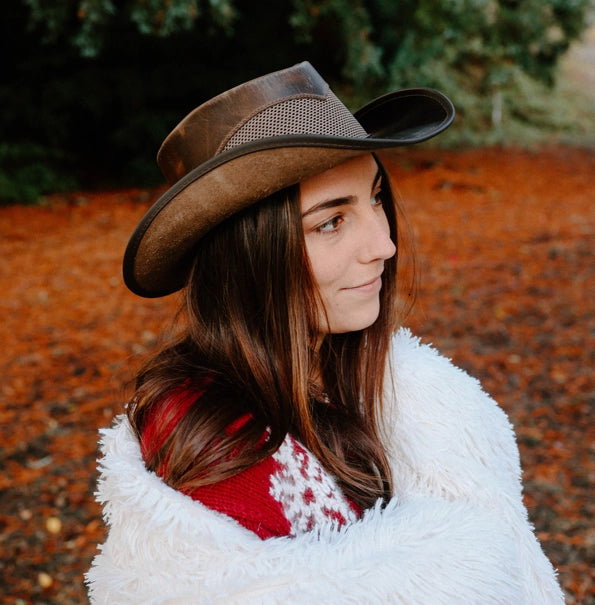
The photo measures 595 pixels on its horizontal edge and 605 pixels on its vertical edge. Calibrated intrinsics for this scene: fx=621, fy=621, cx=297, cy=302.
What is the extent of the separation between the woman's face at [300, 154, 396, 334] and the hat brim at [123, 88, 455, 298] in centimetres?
9

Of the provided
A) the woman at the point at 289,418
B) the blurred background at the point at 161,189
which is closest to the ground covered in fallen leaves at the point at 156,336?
the blurred background at the point at 161,189

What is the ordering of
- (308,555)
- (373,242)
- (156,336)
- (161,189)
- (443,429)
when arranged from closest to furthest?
(308,555) → (373,242) → (443,429) → (156,336) → (161,189)

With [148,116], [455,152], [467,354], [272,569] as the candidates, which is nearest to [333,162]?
[272,569]

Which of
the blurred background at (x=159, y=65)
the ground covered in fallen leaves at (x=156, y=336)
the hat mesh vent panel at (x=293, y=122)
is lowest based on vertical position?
the ground covered in fallen leaves at (x=156, y=336)

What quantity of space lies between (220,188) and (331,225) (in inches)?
11.7

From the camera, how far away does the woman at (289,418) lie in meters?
1.21

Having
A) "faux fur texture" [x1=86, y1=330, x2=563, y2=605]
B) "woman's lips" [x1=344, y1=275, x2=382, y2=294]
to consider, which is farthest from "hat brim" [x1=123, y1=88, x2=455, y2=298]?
"faux fur texture" [x1=86, y1=330, x2=563, y2=605]

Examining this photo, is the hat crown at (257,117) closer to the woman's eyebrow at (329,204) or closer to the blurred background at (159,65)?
the woman's eyebrow at (329,204)

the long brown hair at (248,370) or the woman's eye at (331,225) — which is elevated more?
the woman's eye at (331,225)

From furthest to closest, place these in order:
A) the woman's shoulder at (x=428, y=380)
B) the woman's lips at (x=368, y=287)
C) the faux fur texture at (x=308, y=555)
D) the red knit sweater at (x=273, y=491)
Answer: the woman's shoulder at (x=428, y=380)
the woman's lips at (x=368, y=287)
the red knit sweater at (x=273, y=491)
the faux fur texture at (x=308, y=555)

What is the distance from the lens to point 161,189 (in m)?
11.2

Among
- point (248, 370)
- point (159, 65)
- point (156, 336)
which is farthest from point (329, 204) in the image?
point (159, 65)

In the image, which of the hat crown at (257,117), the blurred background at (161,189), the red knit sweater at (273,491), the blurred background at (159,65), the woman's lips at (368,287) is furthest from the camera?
the blurred background at (159,65)

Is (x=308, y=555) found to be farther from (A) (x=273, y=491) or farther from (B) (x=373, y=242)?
(B) (x=373, y=242)
